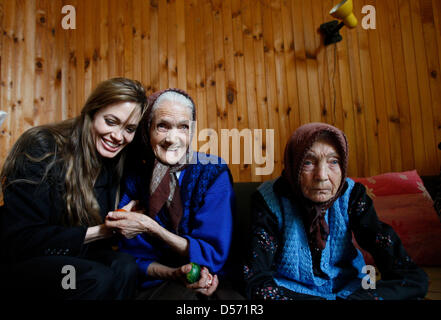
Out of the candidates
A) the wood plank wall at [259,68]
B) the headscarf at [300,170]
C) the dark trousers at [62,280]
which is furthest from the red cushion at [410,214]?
the dark trousers at [62,280]

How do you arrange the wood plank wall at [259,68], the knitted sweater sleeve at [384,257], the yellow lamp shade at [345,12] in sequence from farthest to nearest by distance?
1. the wood plank wall at [259,68]
2. the yellow lamp shade at [345,12]
3. the knitted sweater sleeve at [384,257]

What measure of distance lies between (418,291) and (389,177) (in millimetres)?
853

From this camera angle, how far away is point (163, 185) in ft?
3.72

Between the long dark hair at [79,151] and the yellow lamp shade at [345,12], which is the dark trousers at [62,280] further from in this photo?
the yellow lamp shade at [345,12]

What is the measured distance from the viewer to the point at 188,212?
1148 millimetres

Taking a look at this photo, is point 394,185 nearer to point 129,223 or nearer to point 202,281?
point 202,281

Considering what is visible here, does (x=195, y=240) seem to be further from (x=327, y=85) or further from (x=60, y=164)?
(x=327, y=85)

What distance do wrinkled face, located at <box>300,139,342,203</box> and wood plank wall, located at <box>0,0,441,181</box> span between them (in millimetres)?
915

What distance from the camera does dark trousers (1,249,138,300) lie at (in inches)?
33.7

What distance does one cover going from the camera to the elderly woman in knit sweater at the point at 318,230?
96 cm

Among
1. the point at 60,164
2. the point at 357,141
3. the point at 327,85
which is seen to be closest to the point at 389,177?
the point at 357,141

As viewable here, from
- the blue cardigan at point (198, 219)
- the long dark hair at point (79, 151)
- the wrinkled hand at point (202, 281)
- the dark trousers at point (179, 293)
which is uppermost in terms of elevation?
the long dark hair at point (79, 151)

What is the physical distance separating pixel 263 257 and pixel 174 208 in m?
0.42

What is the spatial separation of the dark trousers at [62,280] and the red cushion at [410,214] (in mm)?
1227
